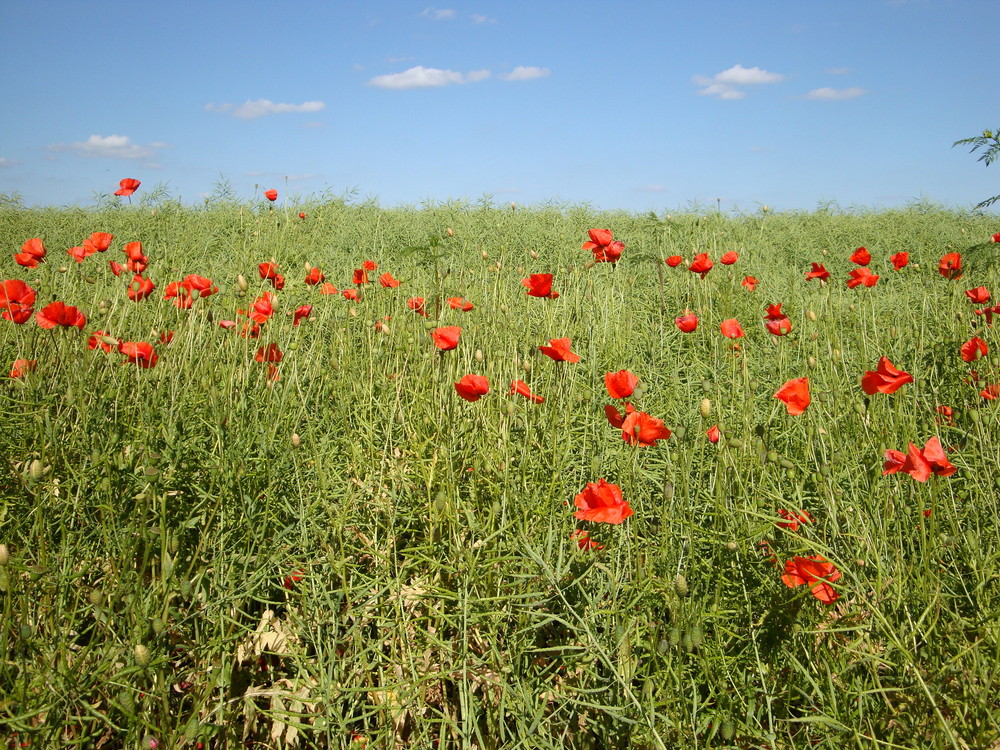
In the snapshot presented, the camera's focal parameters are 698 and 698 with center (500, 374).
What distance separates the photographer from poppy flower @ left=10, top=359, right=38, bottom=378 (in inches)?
68.2

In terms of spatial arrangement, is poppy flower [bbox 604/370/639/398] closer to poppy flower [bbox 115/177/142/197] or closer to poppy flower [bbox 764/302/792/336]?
poppy flower [bbox 764/302/792/336]

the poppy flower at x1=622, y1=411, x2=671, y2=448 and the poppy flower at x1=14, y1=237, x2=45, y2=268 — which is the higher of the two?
the poppy flower at x1=14, y1=237, x2=45, y2=268

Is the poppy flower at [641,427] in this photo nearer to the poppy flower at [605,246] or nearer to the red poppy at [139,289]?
the poppy flower at [605,246]

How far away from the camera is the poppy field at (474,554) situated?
1.21 meters

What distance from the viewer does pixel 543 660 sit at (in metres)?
1.47

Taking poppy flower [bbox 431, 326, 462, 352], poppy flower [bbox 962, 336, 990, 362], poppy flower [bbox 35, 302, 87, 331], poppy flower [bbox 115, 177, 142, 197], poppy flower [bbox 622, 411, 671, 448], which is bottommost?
poppy flower [bbox 622, 411, 671, 448]

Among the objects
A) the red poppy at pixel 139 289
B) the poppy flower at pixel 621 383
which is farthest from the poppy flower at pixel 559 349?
the red poppy at pixel 139 289

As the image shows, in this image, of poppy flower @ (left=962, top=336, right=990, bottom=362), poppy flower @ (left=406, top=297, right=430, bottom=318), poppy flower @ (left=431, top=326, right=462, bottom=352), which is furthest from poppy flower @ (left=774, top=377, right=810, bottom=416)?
poppy flower @ (left=406, top=297, right=430, bottom=318)

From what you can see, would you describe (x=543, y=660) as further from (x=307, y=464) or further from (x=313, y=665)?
(x=307, y=464)

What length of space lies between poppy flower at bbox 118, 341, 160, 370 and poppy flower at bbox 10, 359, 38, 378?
213mm

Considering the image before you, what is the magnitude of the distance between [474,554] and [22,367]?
4.02 feet

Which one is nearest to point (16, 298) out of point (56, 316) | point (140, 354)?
point (56, 316)

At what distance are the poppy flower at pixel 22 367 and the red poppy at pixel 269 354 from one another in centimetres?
54

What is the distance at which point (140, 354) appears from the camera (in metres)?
1.77
